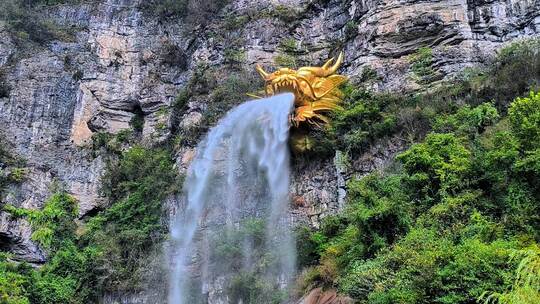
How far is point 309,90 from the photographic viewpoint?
14625 millimetres

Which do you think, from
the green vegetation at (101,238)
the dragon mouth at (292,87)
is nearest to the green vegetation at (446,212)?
the dragon mouth at (292,87)

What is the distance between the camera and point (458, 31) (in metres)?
14.5

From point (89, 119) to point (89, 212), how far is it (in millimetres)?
3540

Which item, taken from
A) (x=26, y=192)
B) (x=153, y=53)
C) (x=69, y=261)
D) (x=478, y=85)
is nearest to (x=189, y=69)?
(x=153, y=53)

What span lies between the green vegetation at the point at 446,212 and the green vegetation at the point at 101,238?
4.99 meters

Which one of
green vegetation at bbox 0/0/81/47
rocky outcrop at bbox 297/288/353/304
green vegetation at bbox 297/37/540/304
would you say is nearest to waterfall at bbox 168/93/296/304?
green vegetation at bbox 297/37/540/304

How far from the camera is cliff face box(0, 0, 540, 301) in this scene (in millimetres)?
14188

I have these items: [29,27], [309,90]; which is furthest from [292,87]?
[29,27]

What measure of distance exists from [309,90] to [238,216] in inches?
132

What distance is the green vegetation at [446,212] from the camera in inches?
304

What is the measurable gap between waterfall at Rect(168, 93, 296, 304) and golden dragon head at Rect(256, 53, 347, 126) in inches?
9.1

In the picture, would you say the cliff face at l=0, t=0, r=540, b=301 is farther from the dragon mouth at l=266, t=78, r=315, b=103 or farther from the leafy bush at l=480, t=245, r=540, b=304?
the leafy bush at l=480, t=245, r=540, b=304

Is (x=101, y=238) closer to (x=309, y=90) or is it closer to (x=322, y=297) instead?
(x=309, y=90)

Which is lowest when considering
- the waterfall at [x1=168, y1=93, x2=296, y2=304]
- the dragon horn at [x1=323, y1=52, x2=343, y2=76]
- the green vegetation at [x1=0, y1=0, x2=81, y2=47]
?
the waterfall at [x1=168, y1=93, x2=296, y2=304]
